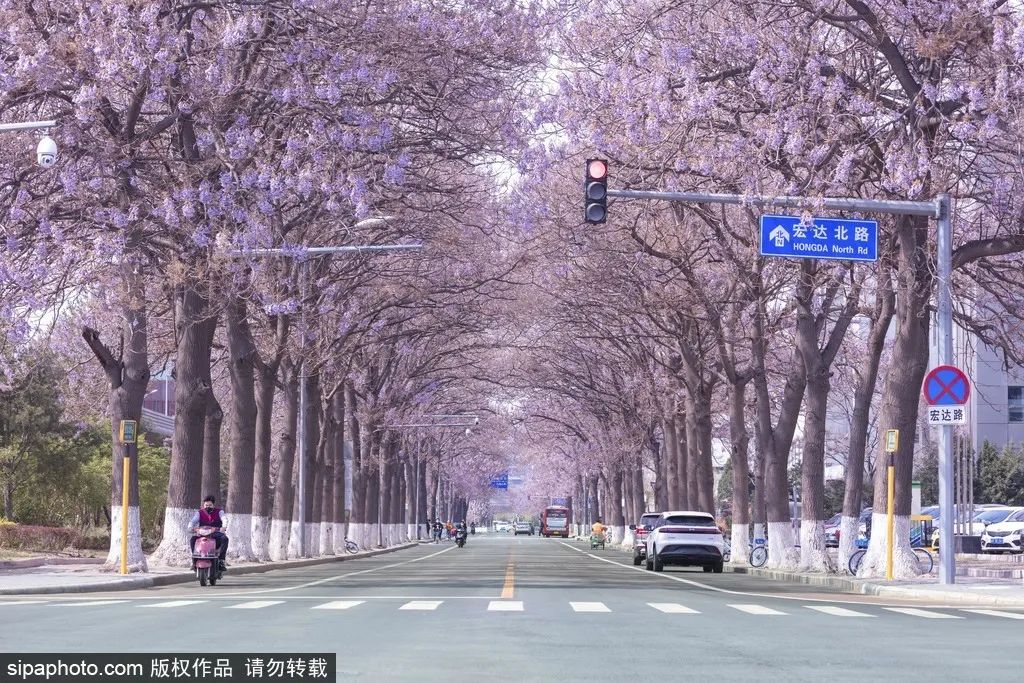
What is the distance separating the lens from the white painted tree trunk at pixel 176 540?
3483 centimetres

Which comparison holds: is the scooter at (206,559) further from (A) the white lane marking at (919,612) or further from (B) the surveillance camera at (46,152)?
(A) the white lane marking at (919,612)

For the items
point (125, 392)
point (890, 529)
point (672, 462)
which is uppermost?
point (125, 392)

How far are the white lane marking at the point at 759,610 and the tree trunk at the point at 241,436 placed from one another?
21.0 metres

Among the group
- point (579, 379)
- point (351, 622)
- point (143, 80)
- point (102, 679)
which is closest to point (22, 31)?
point (143, 80)

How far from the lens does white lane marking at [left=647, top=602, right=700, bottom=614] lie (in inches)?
808

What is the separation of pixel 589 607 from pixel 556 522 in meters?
135

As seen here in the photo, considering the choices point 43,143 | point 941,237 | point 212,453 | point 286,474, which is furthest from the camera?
point 286,474

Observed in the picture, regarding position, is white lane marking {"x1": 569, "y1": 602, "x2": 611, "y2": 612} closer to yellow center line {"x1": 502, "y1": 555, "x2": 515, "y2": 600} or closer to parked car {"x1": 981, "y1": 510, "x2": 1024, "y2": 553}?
yellow center line {"x1": 502, "y1": 555, "x2": 515, "y2": 600}

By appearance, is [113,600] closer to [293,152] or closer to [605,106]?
[293,152]

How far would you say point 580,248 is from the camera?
4406 cm

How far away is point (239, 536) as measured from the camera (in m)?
41.7

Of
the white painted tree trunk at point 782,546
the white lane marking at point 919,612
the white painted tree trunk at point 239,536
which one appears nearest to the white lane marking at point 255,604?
the white lane marking at point 919,612

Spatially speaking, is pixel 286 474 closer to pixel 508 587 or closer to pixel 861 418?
pixel 861 418

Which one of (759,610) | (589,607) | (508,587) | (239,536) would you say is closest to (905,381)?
(508,587)
